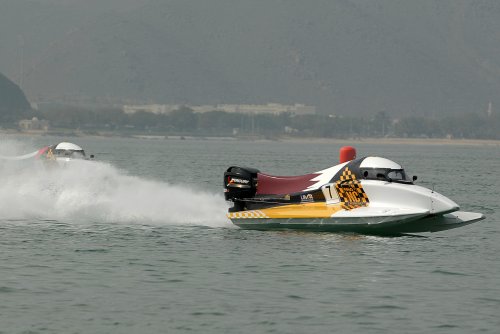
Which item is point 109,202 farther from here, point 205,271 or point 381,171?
point 205,271

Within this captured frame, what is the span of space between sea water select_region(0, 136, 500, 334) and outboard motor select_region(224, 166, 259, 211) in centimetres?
109

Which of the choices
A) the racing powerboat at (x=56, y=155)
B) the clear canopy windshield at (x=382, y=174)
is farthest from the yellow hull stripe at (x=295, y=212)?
the racing powerboat at (x=56, y=155)

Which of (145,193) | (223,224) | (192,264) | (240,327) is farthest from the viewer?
(145,193)

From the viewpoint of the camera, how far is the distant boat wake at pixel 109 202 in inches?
1464

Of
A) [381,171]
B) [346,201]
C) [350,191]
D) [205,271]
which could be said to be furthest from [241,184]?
[205,271]

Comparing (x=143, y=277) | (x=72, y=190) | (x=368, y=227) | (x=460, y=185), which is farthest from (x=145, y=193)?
(x=460, y=185)

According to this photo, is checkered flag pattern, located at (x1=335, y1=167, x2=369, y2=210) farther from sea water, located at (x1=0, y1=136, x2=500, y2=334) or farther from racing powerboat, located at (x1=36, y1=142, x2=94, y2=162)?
racing powerboat, located at (x1=36, y1=142, x2=94, y2=162)

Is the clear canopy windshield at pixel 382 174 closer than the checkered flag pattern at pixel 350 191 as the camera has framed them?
Yes

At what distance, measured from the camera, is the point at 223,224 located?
118 feet

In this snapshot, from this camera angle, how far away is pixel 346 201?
3256 cm

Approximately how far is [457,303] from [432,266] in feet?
15.1

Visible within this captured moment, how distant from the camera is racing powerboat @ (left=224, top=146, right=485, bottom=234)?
104ft

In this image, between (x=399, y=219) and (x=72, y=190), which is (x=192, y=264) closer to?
(x=399, y=219)

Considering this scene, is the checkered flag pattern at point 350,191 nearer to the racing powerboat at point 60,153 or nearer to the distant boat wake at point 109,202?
the distant boat wake at point 109,202
